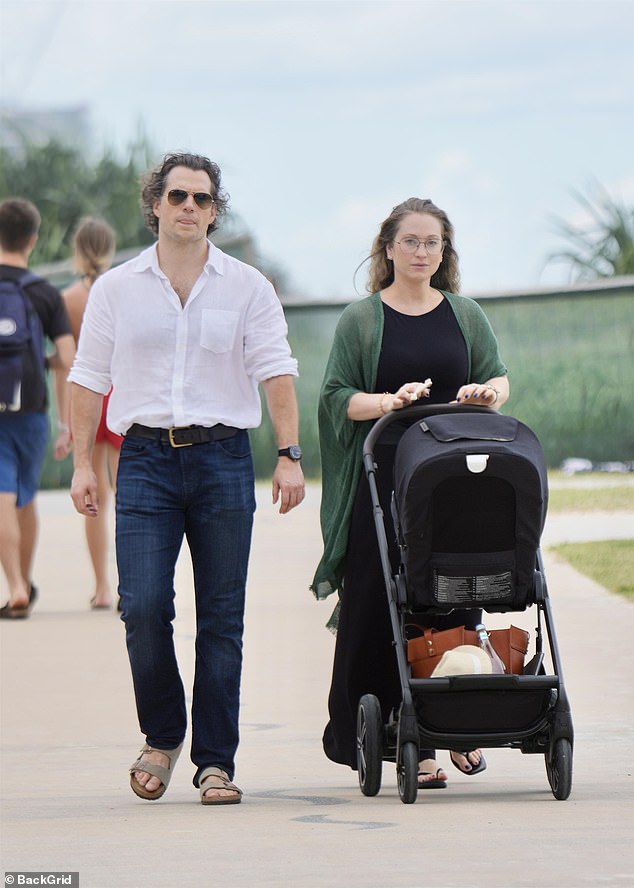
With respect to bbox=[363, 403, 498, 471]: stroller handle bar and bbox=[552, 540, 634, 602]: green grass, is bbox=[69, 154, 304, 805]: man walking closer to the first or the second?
bbox=[363, 403, 498, 471]: stroller handle bar

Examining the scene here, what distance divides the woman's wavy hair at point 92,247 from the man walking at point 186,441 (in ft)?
13.3

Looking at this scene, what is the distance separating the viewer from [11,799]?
565 centimetres

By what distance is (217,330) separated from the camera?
18.3 feet

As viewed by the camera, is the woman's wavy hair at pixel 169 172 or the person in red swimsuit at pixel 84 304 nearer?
the woman's wavy hair at pixel 169 172

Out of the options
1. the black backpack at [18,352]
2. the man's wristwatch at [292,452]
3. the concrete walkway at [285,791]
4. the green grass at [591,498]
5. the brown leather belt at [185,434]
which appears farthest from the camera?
the green grass at [591,498]

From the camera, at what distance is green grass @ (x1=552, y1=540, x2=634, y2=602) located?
10.6 m

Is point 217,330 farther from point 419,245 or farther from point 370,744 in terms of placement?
point 370,744

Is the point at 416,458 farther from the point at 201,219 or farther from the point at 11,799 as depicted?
the point at 11,799

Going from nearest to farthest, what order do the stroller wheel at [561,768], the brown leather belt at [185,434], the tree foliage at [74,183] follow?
the stroller wheel at [561,768], the brown leather belt at [185,434], the tree foliage at [74,183]

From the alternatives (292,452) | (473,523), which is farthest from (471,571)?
(292,452)

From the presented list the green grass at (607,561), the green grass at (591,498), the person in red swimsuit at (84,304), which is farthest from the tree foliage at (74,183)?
the person in red swimsuit at (84,304)

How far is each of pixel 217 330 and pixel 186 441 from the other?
323mm

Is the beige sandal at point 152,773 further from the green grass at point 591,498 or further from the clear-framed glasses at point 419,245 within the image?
the green grass at point 591,498

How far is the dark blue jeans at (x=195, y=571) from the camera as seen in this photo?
5551 mm
